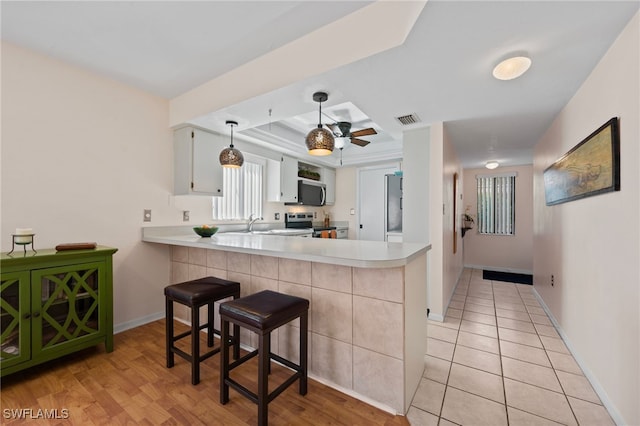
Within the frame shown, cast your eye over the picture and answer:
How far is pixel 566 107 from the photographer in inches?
96.7

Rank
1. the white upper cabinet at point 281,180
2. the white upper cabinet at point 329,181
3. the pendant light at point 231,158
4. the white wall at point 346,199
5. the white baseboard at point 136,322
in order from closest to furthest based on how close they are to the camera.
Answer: the white baseboard at point 136,322 → the pendant light at point 231,158 → the white upper cabinet at point 281,180 → the white upper cabinet at point 329,181 → the white wall at point 346,199

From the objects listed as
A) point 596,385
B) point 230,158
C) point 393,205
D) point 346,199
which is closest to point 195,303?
point 230,158

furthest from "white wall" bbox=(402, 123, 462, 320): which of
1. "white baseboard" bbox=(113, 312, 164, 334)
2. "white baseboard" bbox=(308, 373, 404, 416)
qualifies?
"white baseboard" bbox=(113, 312, 164, 334)

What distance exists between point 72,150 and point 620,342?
4120mm

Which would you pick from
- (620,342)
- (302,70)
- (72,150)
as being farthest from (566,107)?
(72,150)

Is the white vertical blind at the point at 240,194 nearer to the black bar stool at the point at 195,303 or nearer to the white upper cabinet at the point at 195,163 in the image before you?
the white upper cabinet at the point at 195,163

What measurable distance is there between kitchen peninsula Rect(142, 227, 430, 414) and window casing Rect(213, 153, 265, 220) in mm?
1741

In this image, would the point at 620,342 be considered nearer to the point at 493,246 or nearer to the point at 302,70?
the point at 302,70

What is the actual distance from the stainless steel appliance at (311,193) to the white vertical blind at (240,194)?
2.75 feet

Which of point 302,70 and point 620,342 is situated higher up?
point 302,70

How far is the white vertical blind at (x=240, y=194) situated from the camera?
3.74 m

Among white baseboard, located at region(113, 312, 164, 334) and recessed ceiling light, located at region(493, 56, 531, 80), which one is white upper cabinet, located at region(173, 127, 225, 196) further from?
recessed ceiling light, located at region(493, 56, 531, 80)

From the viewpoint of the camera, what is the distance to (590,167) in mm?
1852

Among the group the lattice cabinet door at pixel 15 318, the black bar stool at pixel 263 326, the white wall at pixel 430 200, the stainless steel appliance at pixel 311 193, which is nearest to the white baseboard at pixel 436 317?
the white wall at pixel 430 200
